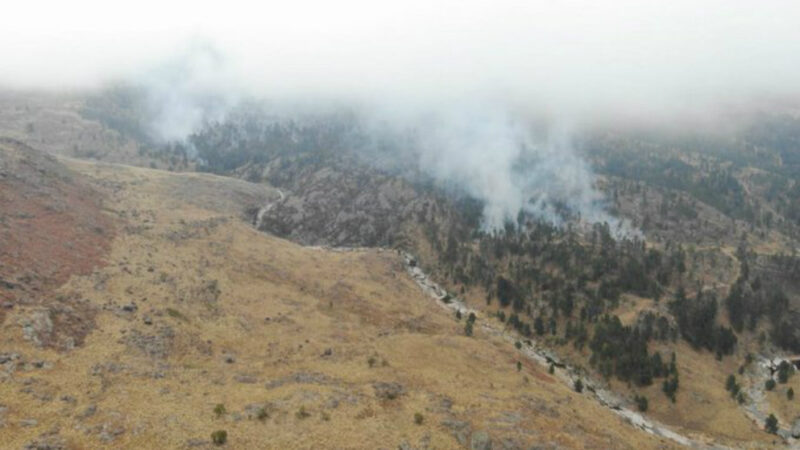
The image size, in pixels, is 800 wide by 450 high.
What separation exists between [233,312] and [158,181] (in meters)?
116

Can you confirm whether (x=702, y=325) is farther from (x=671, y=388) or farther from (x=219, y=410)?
(x=219, y=410)

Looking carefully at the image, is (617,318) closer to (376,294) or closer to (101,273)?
(376,294)

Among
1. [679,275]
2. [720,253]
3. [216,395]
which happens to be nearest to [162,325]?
[216,395]

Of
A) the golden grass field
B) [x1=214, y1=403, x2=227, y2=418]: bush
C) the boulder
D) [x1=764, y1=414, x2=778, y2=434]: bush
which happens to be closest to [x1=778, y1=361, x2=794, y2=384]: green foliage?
the golden grass field

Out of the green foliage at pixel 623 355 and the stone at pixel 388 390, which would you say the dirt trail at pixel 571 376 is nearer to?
the green foliage at pixel 623 355

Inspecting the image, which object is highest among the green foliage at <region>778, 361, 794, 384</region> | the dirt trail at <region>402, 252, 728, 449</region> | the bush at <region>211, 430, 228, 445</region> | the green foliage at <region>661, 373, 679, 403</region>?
the bush at <region>211, 430, 228, 445</region>

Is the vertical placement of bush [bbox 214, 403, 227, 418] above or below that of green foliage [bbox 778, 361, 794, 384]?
above

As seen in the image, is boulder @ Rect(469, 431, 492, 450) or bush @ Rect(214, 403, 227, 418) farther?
boulder @ Rect(469, 431, 492, 450)

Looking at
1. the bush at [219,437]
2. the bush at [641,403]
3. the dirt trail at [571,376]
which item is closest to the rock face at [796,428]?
the dirt trail at [571,376]

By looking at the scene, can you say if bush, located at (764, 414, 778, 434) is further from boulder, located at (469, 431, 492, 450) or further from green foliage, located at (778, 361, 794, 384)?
boulder, located at (469, 431, 492, 450)

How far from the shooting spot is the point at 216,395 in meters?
52.0

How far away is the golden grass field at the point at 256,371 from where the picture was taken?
44.3 metres

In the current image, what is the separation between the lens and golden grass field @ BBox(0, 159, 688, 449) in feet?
145

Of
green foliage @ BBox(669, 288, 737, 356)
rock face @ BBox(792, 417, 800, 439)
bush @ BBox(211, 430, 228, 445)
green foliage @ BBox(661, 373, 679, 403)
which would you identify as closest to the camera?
bush @ BBox(211, 430, 228, 445)
